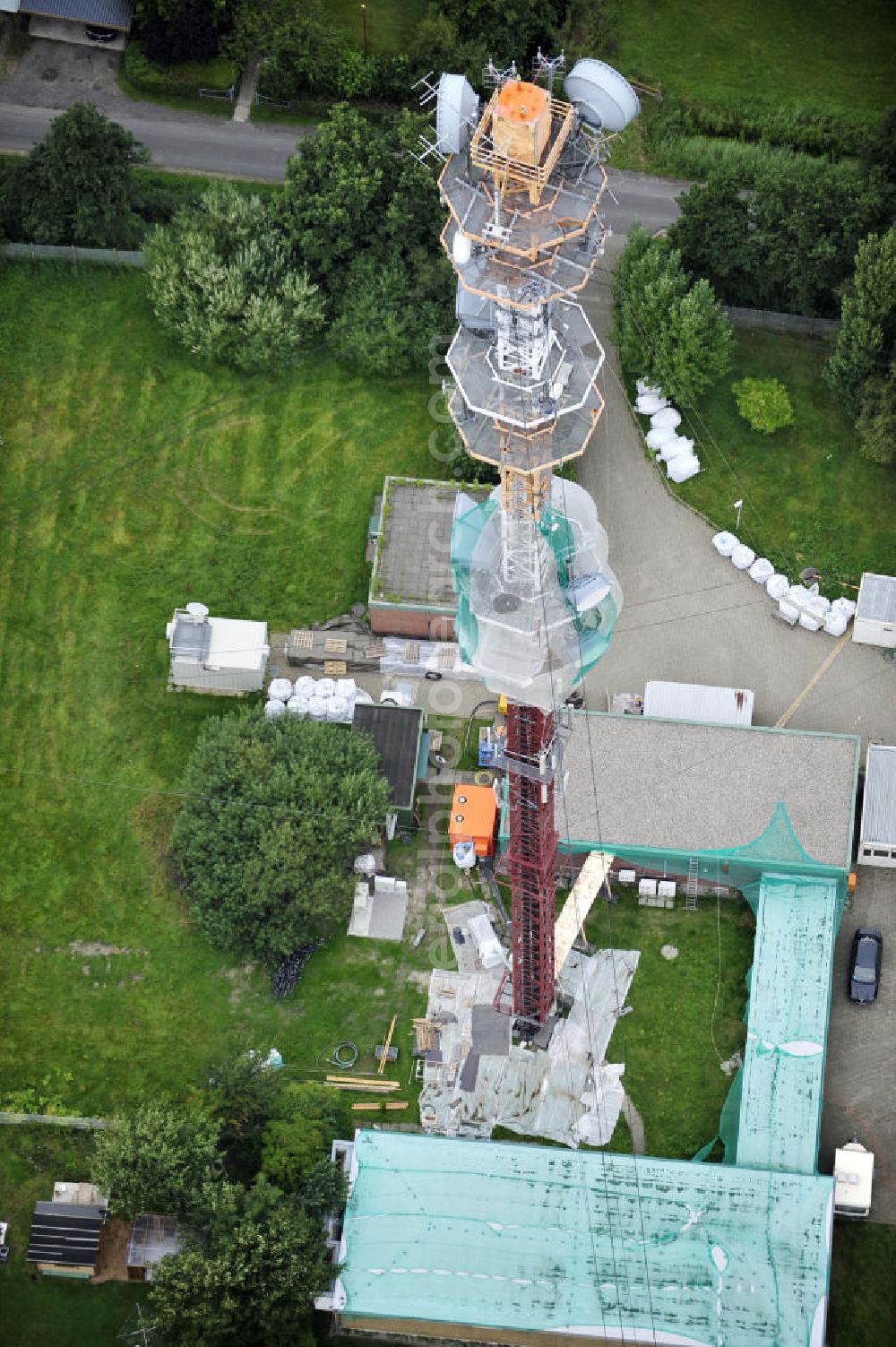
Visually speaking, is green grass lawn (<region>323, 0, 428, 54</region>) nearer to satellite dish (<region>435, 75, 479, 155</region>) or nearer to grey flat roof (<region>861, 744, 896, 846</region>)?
satellite dish (<region>435, 75, 479, 155</region>)

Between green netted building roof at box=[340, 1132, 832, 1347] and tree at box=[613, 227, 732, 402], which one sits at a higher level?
tree at box=[613, 227, 732, 402]

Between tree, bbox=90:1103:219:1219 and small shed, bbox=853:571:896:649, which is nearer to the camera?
tree, bbox=90:1103:219:1219

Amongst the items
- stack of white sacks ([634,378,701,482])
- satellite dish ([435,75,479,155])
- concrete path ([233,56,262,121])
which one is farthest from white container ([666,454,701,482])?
satellite dish ([435,75,479,155])

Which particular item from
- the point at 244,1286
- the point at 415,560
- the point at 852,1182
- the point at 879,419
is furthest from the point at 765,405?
the point at 244,1286

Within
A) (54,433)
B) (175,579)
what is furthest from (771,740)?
(54,433)

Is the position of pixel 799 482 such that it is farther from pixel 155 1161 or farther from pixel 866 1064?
pixel 155 1161

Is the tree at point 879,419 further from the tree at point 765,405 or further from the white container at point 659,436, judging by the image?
the white container at point 659,436

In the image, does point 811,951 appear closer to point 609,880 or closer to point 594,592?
point 609,880
